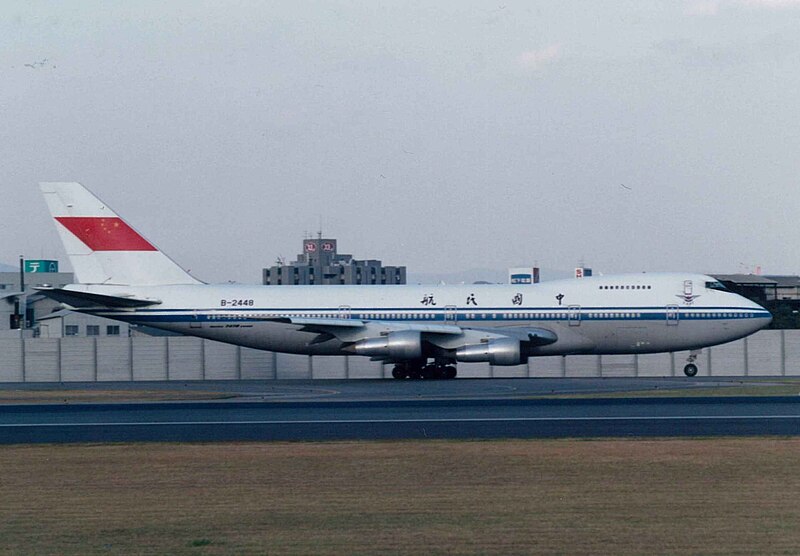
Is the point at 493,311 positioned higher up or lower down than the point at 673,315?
higher up

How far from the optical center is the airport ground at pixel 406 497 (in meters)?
11.6

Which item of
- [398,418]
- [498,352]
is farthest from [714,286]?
[398,418]

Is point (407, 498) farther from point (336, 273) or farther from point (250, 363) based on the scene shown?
point (336, 273)

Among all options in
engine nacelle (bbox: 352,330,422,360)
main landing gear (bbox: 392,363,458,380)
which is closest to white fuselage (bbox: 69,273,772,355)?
engine nacelle (bbox: 352,330,422,360)

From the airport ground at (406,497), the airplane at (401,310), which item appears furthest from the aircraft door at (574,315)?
the airport ground at (406,497)

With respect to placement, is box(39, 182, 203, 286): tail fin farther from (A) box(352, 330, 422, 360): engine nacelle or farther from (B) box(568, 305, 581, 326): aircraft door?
(B) box(568, 305, 581, 326): aircraft door

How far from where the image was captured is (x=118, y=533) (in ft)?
39.9

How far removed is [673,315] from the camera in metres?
43.6

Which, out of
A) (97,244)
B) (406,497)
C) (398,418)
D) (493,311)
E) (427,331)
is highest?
(97,244)

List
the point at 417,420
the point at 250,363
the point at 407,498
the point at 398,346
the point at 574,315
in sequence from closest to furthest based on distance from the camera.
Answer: the point at 407,498 < the point at 417,420 < the point at 398,346 < the point at 574,315 < the point at 250,363

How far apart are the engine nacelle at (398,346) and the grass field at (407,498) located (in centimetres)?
2205

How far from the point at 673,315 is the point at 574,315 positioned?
13.4 feet

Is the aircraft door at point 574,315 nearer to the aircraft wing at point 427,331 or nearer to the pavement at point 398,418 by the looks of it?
the aircraft wing at point 427,331

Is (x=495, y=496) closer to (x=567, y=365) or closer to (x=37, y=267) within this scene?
(x=567, y=365)
